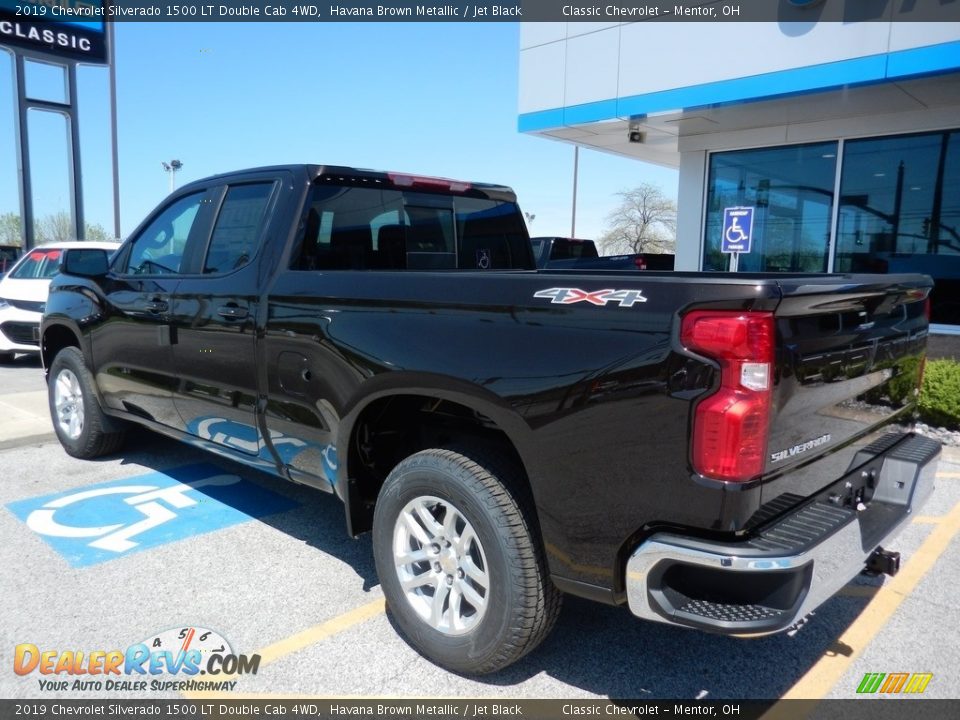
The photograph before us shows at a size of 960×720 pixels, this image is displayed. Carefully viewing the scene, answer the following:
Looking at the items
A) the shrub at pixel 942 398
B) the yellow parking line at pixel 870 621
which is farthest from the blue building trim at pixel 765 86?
the yellow parking line at pixel 870 621

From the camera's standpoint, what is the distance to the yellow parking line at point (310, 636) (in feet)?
8.71

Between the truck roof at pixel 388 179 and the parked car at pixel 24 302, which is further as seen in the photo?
the parked car at pixel 24 302

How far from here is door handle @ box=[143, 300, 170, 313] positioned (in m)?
4.07

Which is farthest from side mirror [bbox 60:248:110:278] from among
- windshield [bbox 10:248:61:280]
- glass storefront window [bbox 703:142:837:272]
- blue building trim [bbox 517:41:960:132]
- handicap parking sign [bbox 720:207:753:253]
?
glass storefront window [bbox 703:142:837:272]

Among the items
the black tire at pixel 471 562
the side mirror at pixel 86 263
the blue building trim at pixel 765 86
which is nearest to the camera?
the black tire at pixel 471 562

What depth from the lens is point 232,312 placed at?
140 inches

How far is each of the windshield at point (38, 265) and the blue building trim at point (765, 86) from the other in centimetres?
737

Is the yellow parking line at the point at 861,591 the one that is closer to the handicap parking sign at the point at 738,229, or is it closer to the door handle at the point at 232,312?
the door handle at the point at 232,312

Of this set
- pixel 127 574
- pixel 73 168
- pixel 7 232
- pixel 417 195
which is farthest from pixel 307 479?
pixel 7 232

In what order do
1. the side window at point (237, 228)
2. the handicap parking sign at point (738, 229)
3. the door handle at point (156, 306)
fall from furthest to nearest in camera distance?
the handicap parking sign at point (738, 229) → the door handle at point (156, 306) → the side window at point (237, 228)

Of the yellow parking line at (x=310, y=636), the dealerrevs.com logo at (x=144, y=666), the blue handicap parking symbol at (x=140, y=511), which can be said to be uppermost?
the yellow parking line at (x=310, y=636)

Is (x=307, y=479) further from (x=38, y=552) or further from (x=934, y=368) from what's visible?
(x=934, y=368)

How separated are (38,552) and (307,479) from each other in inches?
64.6

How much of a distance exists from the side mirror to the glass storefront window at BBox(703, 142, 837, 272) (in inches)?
370
